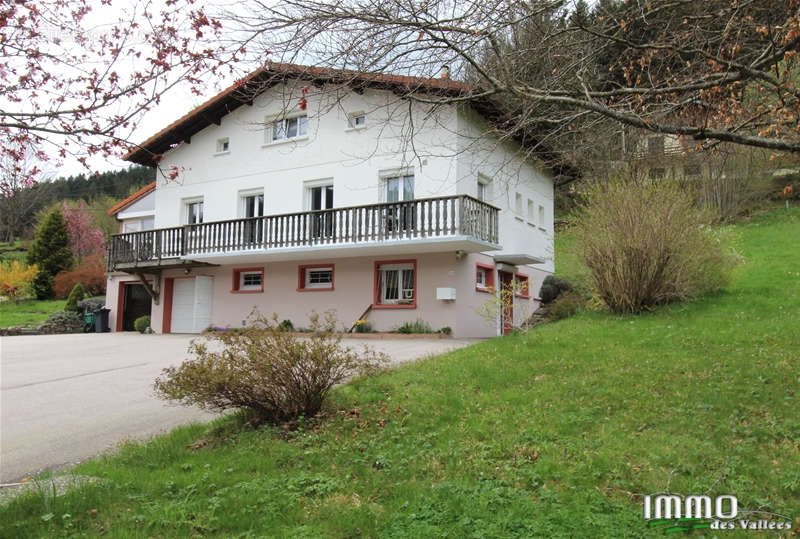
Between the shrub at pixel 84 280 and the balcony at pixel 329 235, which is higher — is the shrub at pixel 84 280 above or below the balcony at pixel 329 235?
below

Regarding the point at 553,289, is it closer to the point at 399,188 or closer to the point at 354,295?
the point at 399,188

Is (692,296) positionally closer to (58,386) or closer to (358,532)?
(358,532)

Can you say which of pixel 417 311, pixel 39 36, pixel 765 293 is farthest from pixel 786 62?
pixel 417 311

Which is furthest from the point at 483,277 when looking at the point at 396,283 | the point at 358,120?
the point at 358,120

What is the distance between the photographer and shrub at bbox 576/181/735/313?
11938mm

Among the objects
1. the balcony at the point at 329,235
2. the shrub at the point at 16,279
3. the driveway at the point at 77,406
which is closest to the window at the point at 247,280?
the balcony at the point at 329,235

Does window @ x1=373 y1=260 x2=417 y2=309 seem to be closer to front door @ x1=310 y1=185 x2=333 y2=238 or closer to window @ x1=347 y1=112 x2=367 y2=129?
front door @ x1=310 y1=185 x2=333 y2=238

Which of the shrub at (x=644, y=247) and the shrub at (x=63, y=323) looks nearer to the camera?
the shrub at (x=644, y=247)

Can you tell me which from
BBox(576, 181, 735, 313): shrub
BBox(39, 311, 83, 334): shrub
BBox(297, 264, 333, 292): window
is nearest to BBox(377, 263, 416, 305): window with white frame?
BBox(297, 264, 333, 292): window

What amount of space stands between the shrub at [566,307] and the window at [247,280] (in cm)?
1038

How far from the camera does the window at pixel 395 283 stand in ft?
57.5

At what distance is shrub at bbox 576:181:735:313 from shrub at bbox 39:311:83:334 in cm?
2184

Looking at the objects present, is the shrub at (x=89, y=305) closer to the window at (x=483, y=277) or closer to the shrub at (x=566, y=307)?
the window at (x=483, y=277)

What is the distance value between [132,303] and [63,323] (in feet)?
10.7
